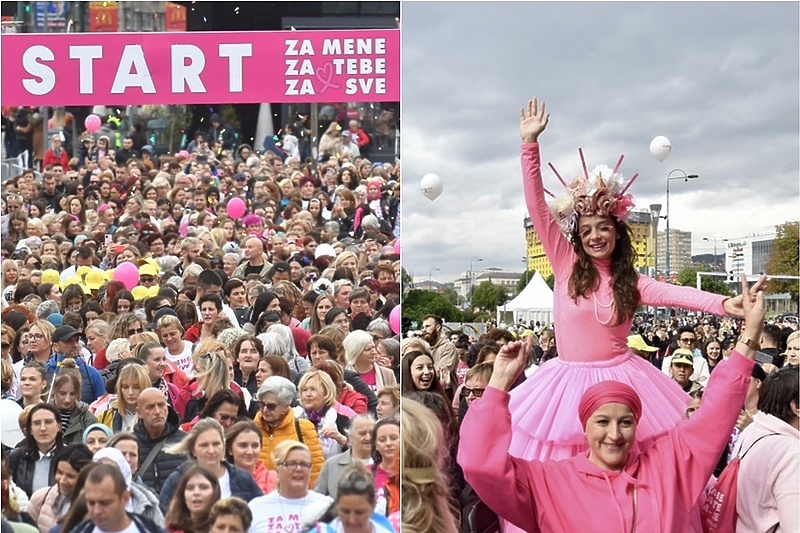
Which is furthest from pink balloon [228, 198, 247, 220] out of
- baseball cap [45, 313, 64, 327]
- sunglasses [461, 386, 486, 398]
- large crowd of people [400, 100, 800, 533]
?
sunglasses [461, 386, 486, 398]

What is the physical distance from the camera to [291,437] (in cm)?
256

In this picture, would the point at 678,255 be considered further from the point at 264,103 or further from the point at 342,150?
the point at 264,103

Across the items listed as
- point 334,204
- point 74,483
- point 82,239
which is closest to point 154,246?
point 82,239

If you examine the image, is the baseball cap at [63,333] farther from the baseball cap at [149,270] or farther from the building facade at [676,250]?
the building facade at [676,250]

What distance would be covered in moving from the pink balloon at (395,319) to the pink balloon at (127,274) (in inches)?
42.4

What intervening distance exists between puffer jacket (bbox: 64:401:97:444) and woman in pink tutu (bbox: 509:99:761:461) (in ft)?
4.62

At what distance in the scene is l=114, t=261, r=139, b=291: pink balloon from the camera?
3311 millimetres

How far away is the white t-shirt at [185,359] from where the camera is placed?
2829 millimetres

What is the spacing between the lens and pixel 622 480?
158 centimetres

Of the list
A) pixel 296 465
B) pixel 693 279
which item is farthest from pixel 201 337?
pixel 693 279

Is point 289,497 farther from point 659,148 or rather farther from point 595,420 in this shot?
point 659,148

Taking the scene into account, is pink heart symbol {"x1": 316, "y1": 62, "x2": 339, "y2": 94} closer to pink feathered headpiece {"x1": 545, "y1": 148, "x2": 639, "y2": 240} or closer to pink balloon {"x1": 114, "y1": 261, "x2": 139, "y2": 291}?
pink feathered headpiece {"x1": 545, "y1": 148, "x2": 639, "y2": 240}

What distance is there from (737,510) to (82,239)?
260 cm

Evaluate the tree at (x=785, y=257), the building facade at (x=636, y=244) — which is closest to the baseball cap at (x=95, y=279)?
the building facade at (x=636, y=244)
